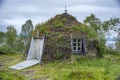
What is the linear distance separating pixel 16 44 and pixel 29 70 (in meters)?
19.7

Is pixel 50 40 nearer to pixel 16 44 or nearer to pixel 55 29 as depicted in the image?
pixel 55 29

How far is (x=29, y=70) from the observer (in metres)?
14.9

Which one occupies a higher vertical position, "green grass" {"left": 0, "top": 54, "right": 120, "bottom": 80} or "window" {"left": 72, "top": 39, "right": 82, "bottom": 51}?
"window" {"left": 72, "top": 39, "right": 82, "bottom": 51}

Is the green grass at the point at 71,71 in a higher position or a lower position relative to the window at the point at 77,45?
lower

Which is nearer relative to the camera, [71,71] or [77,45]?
[71,71]

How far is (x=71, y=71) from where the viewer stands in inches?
461

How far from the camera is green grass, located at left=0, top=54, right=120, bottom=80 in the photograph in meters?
11.1

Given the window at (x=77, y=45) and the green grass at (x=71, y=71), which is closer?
the green grass at (x=71, y=71)

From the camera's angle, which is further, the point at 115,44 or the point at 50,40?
the point at 115,44

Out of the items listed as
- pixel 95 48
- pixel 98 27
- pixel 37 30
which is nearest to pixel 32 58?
pixel 37 30

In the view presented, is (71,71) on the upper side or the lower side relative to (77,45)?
lower

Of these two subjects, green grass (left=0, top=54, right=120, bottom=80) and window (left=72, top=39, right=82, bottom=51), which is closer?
green grass (left=0, top=54, right=120, bottom=80)

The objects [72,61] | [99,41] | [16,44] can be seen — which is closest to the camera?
[72,61]

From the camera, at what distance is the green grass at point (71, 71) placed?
36.4 ft
